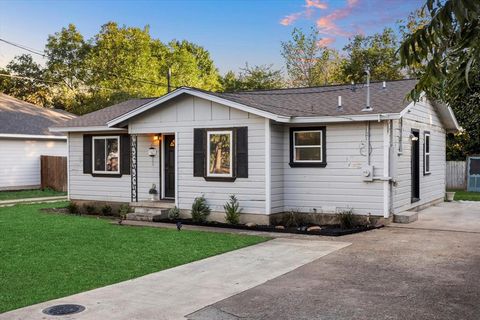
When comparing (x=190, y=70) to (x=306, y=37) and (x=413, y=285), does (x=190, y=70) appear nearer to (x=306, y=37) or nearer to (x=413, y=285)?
(x=306, y=37)

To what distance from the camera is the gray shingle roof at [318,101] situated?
12.2 metres

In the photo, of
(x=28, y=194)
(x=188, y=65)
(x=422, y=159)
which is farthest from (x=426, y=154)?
(x=188, y=65)

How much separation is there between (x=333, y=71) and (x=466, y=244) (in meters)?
28.7

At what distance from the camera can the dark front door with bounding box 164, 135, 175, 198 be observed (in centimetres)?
1446

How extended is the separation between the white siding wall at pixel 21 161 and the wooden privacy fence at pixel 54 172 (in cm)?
40

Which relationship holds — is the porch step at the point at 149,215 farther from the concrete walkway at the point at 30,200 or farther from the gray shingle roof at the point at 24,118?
the gray shingle roof at the point at 24,118

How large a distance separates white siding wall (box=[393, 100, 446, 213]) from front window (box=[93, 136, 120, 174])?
8045mm

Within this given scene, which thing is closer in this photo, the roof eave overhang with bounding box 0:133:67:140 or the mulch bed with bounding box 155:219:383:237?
the mulch bed with bounding box 155:219:383:237

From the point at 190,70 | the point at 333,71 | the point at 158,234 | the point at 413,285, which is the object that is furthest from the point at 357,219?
the point at 190,70

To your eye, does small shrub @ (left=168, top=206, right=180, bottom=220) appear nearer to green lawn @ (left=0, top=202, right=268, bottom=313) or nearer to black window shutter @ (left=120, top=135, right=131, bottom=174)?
green lawn @ (left=0, top=202, right=268, bottom=313)

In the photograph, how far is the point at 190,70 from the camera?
45.8 meters

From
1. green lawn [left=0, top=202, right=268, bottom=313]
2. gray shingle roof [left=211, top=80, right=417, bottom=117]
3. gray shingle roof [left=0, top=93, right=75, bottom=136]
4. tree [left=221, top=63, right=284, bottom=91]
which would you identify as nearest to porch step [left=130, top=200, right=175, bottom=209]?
green lawn [left=0, top=202, right=268, bottom=313]

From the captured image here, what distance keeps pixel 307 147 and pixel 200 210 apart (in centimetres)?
312

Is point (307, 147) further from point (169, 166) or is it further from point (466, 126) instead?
point (466, 126)
